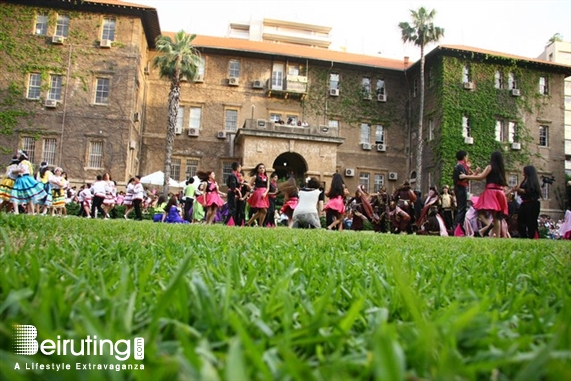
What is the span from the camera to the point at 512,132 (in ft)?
112

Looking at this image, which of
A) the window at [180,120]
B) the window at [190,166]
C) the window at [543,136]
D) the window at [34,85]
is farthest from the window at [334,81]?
the window at [34,85]

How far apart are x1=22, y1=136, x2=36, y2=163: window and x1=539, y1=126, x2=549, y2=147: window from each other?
128 feet

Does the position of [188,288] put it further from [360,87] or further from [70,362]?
[360,87]

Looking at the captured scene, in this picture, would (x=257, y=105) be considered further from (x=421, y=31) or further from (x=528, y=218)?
(x=528, y=218)

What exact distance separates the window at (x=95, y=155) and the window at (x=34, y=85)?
17.6 ft

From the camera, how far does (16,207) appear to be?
39.2 ft

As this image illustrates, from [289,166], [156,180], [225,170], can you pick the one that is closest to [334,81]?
[289,166]

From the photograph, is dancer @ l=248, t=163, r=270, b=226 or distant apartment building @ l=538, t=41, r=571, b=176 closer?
dancer @ l=248, t=163, r=270, b=226

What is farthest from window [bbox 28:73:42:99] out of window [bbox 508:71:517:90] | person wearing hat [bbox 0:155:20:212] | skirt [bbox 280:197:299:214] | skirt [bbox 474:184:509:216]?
window [bbox 508:71:517:90]

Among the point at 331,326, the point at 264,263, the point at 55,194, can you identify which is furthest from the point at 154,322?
the point at 55,194

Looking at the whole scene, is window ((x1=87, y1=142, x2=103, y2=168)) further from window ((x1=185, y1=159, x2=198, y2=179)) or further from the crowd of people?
the crowd of people

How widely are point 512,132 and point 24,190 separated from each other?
113 ft

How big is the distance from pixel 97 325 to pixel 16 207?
13.3 meters

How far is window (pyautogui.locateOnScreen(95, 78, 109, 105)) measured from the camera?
29453 mm
